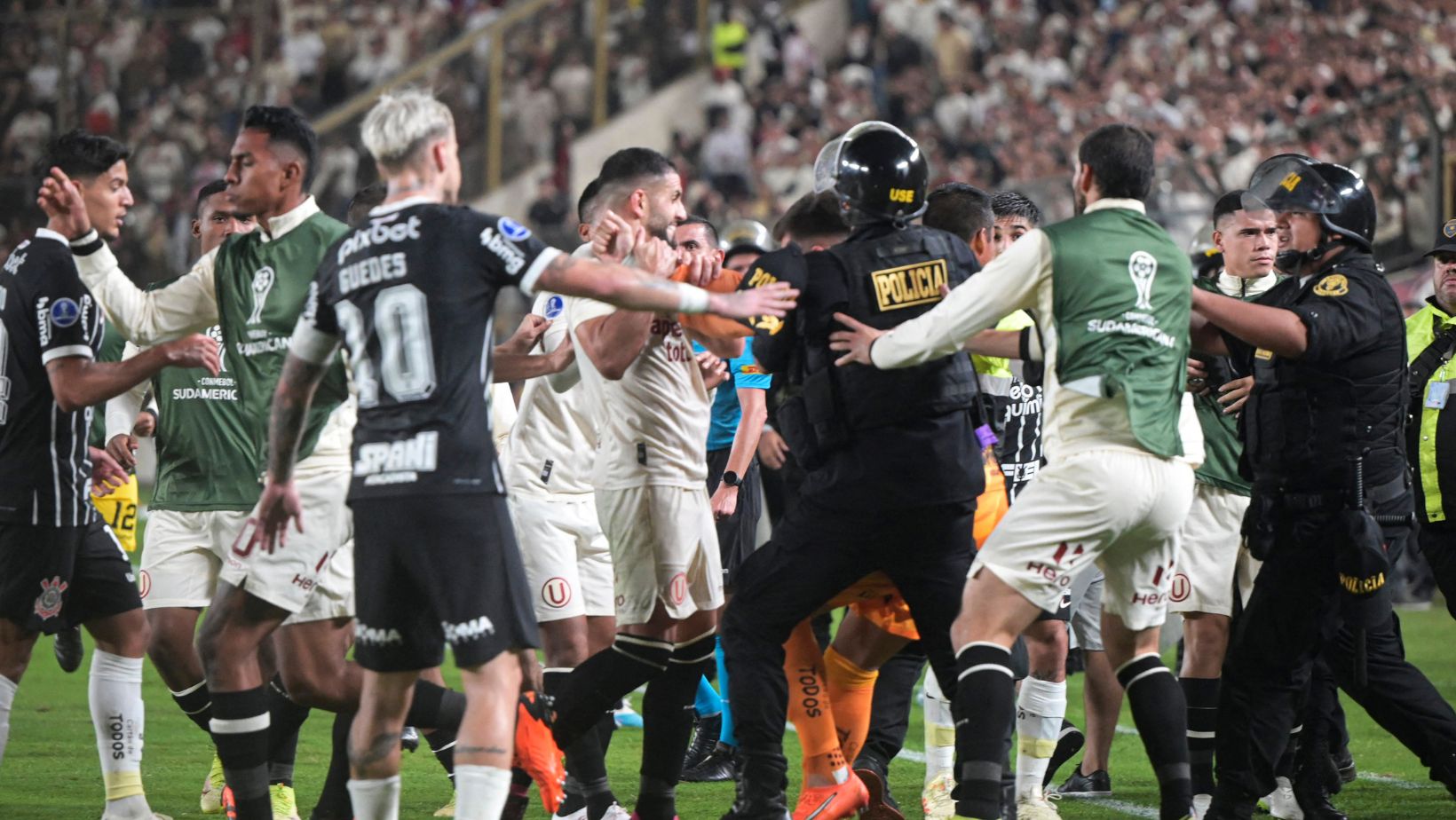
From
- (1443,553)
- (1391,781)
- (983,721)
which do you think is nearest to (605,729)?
(983,721)

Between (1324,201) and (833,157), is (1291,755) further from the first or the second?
(833,157)

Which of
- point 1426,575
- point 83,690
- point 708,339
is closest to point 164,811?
point 708,339

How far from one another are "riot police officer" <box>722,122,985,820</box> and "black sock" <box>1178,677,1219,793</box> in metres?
1.71

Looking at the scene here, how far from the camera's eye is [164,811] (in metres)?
7.54

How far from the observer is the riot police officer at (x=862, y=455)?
19.4 ft

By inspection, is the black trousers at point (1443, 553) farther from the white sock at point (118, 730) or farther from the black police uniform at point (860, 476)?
the white sock at point (118, 730)

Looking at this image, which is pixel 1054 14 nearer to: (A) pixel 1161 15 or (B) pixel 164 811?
(A) pixel 1161 15

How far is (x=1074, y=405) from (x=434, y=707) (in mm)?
2554

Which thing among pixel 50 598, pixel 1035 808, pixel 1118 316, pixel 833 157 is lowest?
pixel 1035 808

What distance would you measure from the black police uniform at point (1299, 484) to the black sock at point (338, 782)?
10.8 feet

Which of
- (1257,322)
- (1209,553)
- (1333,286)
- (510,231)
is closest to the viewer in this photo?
(510,231)

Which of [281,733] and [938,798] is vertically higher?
[281,733]

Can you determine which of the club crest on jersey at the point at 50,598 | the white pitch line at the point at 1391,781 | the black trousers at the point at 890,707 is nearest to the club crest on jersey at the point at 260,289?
the club crest on jersey at the point at 50,598

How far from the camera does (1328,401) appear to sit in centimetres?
650
